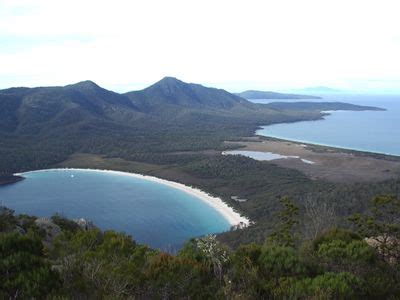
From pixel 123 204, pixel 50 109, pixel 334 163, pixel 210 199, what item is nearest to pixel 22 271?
pixel 123 204

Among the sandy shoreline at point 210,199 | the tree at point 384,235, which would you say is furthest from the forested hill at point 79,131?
the tree at point 384,235

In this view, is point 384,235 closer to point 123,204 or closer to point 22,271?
point 22,271

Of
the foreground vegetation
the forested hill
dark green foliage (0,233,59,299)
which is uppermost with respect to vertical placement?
dark green foliage (0,233,59,299)

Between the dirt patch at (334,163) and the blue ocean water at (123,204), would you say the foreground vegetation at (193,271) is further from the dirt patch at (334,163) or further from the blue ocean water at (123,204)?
the dirt patch at (334,163)

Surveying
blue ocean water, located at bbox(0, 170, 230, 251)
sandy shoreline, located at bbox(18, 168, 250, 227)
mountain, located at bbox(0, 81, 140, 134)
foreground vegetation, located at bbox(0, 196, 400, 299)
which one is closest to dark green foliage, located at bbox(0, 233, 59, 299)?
foreground vegetation, located at bbox(0, 196, 400, 299)

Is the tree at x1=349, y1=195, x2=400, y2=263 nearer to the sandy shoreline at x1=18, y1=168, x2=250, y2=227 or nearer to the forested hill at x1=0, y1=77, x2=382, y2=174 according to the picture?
the sandy shoreline at x1=18, y1=168, x2=250, y2=227

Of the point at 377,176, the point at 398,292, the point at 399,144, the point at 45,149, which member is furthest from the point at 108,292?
the point at 399,144
